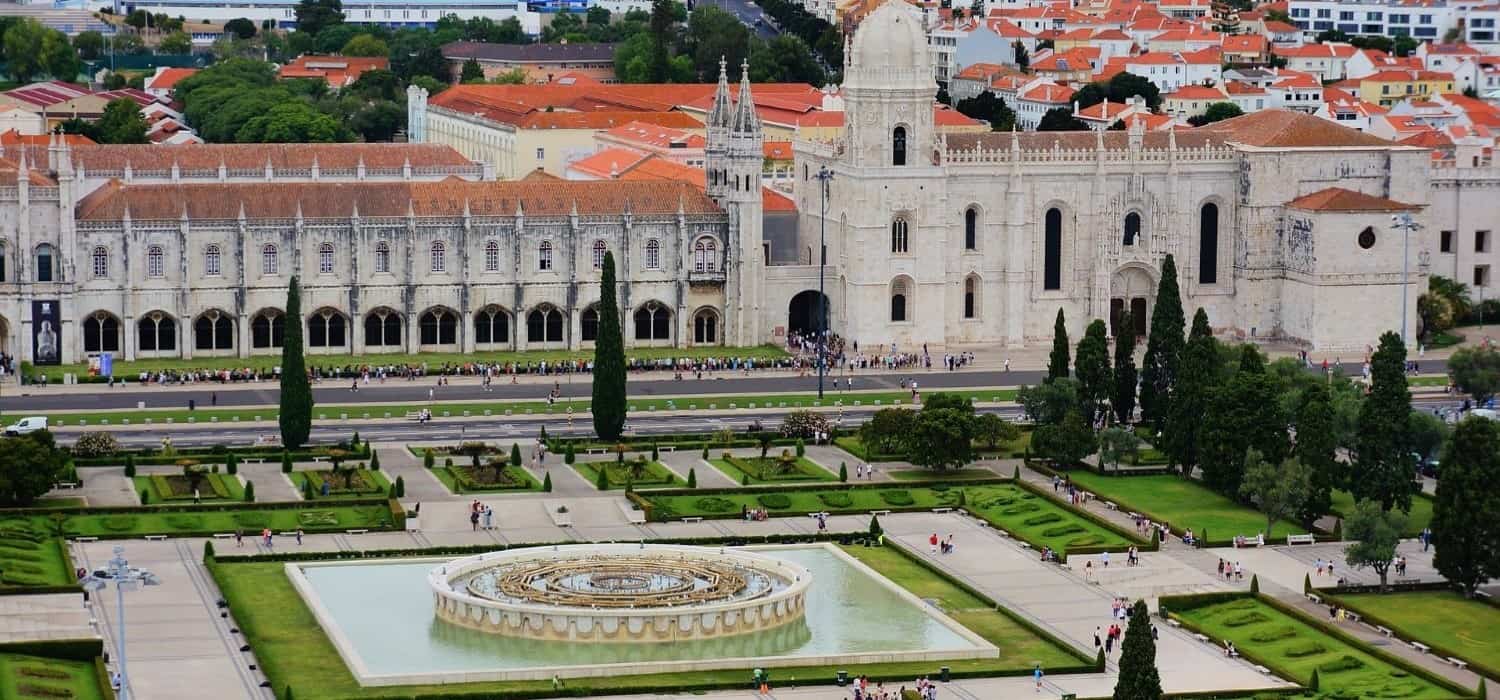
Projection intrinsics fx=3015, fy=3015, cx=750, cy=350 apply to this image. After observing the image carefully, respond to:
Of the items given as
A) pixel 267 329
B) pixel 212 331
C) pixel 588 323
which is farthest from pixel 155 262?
pixel 588 323

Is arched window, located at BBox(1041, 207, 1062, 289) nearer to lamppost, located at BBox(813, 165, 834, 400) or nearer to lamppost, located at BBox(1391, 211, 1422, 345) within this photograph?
lamppost, located at BBox(813, 165, 834, 400)

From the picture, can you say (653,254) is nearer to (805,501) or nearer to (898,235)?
(898,235)

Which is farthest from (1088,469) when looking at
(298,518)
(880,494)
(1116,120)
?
(1116,120)

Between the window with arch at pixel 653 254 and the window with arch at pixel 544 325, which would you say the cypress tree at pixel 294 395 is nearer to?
the window with arch at pixel 544 325

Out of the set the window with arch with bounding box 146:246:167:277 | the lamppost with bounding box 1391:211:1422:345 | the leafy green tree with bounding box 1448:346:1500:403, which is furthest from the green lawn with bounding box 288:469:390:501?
the lamppost with bounding box 1391:211:1422:345

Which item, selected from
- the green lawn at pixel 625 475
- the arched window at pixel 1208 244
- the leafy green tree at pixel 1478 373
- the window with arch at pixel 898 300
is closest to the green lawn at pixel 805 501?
the green lawn at pixel 625 475

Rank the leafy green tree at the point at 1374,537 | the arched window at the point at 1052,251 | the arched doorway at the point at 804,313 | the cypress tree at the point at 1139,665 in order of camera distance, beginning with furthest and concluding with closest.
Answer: the arched doorway at the point at 804,313 → the arched window at the point at 1052,251 → the leafy green tree at the point at 1374,537 → the cypress tree at the point at 1139,665
